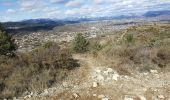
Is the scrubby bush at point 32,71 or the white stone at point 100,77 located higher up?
the scrubby bush at point 32,71

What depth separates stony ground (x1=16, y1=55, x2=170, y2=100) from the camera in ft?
32.2

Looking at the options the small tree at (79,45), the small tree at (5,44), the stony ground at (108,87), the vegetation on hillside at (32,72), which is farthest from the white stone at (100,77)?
the small tree at (79,45)

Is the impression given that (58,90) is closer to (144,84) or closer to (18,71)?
(18,71)

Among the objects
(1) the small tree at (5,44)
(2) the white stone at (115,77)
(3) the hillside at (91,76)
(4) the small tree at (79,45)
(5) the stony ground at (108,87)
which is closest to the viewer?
(5) the stony ground at (108,87)

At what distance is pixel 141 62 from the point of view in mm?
13633

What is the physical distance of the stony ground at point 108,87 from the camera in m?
9.82

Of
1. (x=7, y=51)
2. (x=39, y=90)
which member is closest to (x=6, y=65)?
(x=39, y=90)

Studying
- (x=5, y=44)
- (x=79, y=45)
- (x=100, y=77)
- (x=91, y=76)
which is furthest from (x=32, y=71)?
(x=79, y=45)

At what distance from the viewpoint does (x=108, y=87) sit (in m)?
10.7

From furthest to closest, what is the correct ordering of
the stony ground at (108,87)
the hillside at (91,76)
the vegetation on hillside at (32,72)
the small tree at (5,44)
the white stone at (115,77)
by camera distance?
the small tree at (5,44)
the white stone at (115,77)
the vegetation on hillside at (32,72)
the hillside at (91,76)
the stony ground at (108,87)

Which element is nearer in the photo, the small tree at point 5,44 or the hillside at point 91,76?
the hillside at point 91,76

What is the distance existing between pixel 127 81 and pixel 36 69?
4.08 metres

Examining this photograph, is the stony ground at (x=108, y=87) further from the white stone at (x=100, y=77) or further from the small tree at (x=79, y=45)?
the small tree at (x=79, y=45)

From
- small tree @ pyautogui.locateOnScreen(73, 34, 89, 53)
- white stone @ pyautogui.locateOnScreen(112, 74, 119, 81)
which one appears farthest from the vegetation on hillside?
small tree @ pyautogui.locateOnScreen(73, 34, 89, 53)
